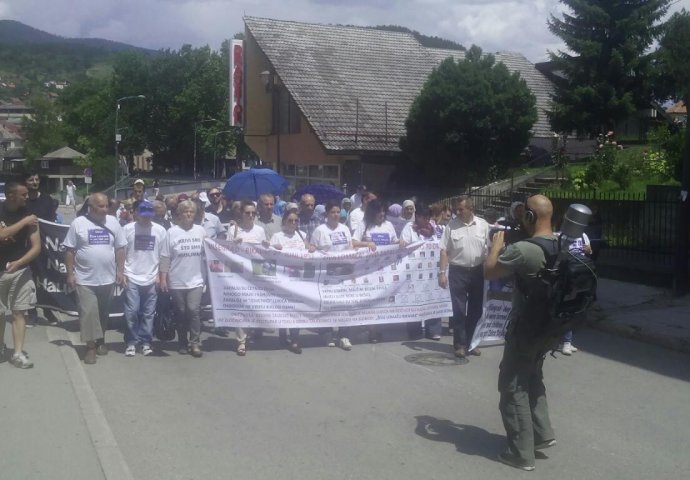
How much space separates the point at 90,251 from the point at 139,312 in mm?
948

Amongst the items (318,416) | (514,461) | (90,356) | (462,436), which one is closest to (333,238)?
(90,356)

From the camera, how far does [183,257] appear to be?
31.0ft

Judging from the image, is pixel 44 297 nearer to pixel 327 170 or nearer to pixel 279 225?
pixel 279 225

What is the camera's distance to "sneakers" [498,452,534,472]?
5.88 meters

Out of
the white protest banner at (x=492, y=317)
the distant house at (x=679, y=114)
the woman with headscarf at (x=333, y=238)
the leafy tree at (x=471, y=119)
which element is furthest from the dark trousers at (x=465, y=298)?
the distant house at (x=679, y=114)

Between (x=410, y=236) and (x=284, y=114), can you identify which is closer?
(x=410, y=236)

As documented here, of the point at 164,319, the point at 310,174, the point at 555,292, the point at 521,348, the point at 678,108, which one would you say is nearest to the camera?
the point at 555,292

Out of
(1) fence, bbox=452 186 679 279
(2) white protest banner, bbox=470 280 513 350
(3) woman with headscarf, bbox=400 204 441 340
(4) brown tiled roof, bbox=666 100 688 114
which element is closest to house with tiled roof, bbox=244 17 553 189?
(4) brown tiled roof, bbox=666 100 688 114

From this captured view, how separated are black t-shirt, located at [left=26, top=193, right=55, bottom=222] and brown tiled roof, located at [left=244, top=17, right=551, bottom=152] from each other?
A: 650 inches

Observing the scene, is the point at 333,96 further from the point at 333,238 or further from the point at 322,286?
the point at 322,286

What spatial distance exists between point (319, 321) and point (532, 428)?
447 cm

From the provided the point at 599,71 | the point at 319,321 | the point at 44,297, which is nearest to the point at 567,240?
the point at 319,321

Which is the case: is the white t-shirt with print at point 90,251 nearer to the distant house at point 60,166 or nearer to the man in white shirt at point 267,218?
the man in white shirt at point 267,218

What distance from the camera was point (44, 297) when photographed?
11320 mm
